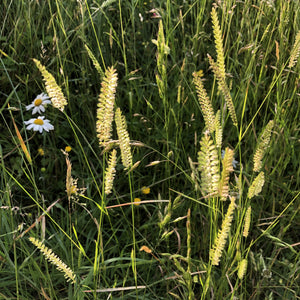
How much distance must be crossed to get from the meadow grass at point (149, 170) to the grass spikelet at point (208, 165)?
170mm

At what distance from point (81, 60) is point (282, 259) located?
1.17 metres

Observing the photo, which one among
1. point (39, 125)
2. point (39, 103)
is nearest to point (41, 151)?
point (39, 125)

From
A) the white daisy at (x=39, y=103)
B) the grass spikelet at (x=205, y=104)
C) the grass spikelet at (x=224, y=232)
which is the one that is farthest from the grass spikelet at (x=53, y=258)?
the white daisy at (x=39, y=103)

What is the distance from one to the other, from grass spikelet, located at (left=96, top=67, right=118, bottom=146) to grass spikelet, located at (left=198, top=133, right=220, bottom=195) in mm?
179

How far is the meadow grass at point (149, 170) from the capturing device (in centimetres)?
117

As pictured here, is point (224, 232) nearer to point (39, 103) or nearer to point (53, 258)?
point (53, 258)

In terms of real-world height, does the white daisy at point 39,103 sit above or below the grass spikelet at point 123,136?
below

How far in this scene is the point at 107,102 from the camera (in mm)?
754

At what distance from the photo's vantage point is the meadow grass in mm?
1169

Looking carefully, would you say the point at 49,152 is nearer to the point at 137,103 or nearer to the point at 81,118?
the point at 81,118

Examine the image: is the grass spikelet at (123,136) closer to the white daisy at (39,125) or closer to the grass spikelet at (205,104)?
the grass spikelet at (205,104)

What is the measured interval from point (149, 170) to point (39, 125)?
1.53ft

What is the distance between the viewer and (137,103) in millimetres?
1625

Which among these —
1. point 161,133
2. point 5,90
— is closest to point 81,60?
point 5,90
